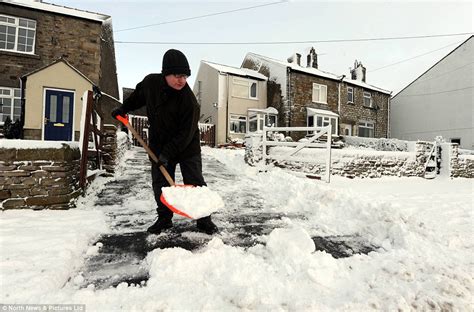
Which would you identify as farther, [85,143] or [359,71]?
[359,71]

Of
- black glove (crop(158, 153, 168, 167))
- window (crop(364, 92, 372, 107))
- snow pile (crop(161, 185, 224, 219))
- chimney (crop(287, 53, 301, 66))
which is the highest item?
chimney (crop(287, 53, 301, 66))

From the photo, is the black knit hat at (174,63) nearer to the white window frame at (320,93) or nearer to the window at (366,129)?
the white window frame at (320,93)

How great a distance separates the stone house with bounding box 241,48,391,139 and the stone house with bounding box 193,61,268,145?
115 cm

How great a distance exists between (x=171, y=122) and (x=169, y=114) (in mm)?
89

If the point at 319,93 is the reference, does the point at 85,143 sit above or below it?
below

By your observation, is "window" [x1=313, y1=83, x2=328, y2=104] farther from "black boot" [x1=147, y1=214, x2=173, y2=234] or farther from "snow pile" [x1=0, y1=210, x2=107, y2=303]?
"snow pile" [x1=0, y1=210, x2=107, y2=303]

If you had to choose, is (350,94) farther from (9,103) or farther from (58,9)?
(9,103)

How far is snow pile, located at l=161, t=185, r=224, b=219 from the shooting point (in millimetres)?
2328

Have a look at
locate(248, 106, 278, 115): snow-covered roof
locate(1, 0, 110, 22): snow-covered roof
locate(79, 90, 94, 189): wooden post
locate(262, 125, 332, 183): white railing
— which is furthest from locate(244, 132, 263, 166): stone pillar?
locate(248, 106, 278, 115): snow-covered roof

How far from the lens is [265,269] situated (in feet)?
6.10

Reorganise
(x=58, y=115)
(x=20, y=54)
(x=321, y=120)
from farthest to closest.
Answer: (x=321, y=120) → (x=20, y=54) → (x=58, y=115)

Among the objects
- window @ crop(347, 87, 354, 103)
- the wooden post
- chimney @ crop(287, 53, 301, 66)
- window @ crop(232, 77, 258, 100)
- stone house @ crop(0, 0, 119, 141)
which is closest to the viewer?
the wooden post

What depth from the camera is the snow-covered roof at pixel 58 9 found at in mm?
10221

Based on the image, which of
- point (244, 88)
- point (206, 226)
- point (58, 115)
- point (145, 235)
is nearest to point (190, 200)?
point (206, 226)
